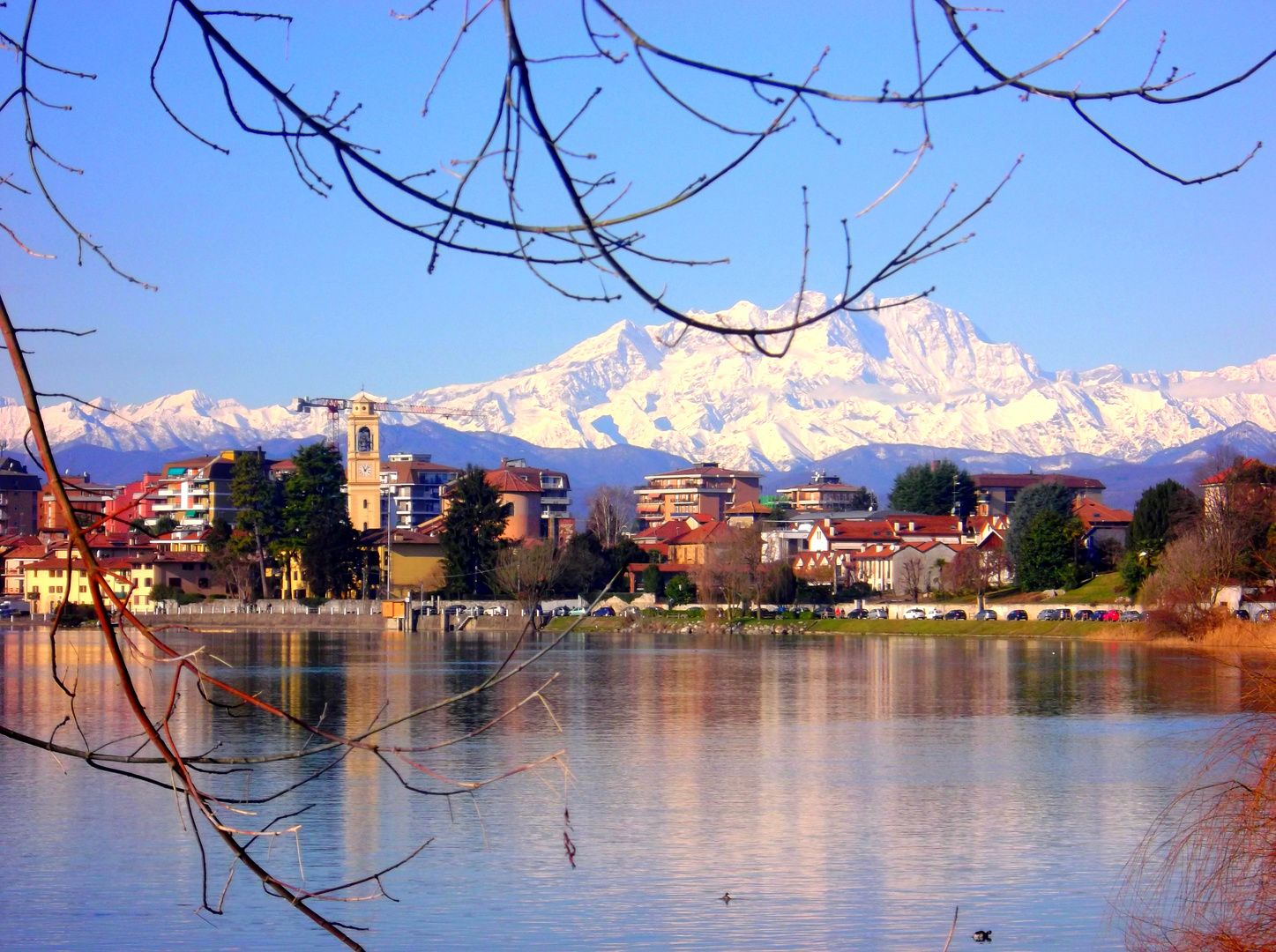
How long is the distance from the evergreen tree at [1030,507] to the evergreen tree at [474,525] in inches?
1048

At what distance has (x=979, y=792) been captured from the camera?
60.0ft

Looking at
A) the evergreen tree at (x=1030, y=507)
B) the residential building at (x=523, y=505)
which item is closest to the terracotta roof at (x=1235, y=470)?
the evergreen tree at (x=1030, y=507)

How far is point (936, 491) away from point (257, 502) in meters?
51.2

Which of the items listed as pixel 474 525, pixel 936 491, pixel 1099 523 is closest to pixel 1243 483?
pixel 1099 523

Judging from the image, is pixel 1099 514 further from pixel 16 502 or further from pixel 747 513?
pixel 16 502

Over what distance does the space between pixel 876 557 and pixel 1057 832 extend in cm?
7384

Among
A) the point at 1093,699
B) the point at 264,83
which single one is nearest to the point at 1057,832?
the point at 264,83

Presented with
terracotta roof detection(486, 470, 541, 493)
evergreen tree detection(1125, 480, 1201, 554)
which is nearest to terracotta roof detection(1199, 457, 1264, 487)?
evergreen tree detection(1125, 480, 1201, 554)

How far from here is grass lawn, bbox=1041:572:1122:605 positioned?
64.2 m

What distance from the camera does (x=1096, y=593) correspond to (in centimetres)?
6581

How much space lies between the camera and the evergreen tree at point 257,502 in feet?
262

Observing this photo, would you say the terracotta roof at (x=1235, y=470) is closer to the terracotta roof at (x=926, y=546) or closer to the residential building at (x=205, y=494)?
the terracotta roof at (x=926, y=546)

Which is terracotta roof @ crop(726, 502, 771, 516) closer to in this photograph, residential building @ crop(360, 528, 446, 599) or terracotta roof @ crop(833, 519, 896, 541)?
terracotta roof @ crop(833, 519, 896, 541)

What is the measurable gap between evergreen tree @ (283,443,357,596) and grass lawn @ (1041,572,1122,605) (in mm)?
37524
